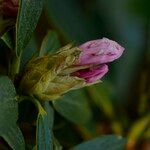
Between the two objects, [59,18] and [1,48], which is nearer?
[1,48]

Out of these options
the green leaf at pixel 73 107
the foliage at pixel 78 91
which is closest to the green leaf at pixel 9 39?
the foliage at pixel 78 91

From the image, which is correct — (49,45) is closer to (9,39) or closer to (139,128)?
(9,39)

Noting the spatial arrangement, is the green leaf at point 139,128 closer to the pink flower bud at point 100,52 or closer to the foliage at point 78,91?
the foliage at point 78,91

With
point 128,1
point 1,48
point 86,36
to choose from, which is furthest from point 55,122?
point 128,1

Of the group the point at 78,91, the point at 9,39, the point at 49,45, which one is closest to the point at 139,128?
the point at 78,91

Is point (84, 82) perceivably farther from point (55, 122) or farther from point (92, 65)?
point (55, 122)

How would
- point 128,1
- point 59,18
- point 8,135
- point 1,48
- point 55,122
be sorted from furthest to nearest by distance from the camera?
1. point 128,1
2. point 59,18
3. point 55,122
4. point 1,48
5. point 8,135
